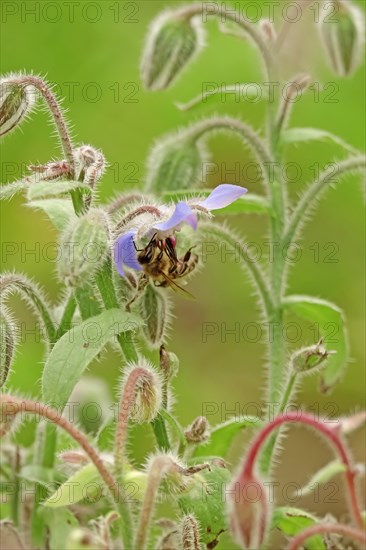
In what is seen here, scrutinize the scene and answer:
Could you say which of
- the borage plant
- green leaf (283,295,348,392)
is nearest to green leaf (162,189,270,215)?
the borage plant

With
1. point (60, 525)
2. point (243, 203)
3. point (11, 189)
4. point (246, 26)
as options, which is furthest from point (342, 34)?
point (60, 525)

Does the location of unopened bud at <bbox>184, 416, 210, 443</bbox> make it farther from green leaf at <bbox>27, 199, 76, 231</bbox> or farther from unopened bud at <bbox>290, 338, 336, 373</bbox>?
green leaf at <bbox>27, 199, 76, 231</bbox>

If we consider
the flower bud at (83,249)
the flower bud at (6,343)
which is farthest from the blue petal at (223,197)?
the flower bud at (6,343)

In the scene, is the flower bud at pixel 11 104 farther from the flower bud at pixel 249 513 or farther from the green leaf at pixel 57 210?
the flower bud at pixel 249 513

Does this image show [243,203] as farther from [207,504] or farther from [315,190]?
[207,504]

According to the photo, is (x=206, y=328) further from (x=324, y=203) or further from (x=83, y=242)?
(x=83, y=242)
